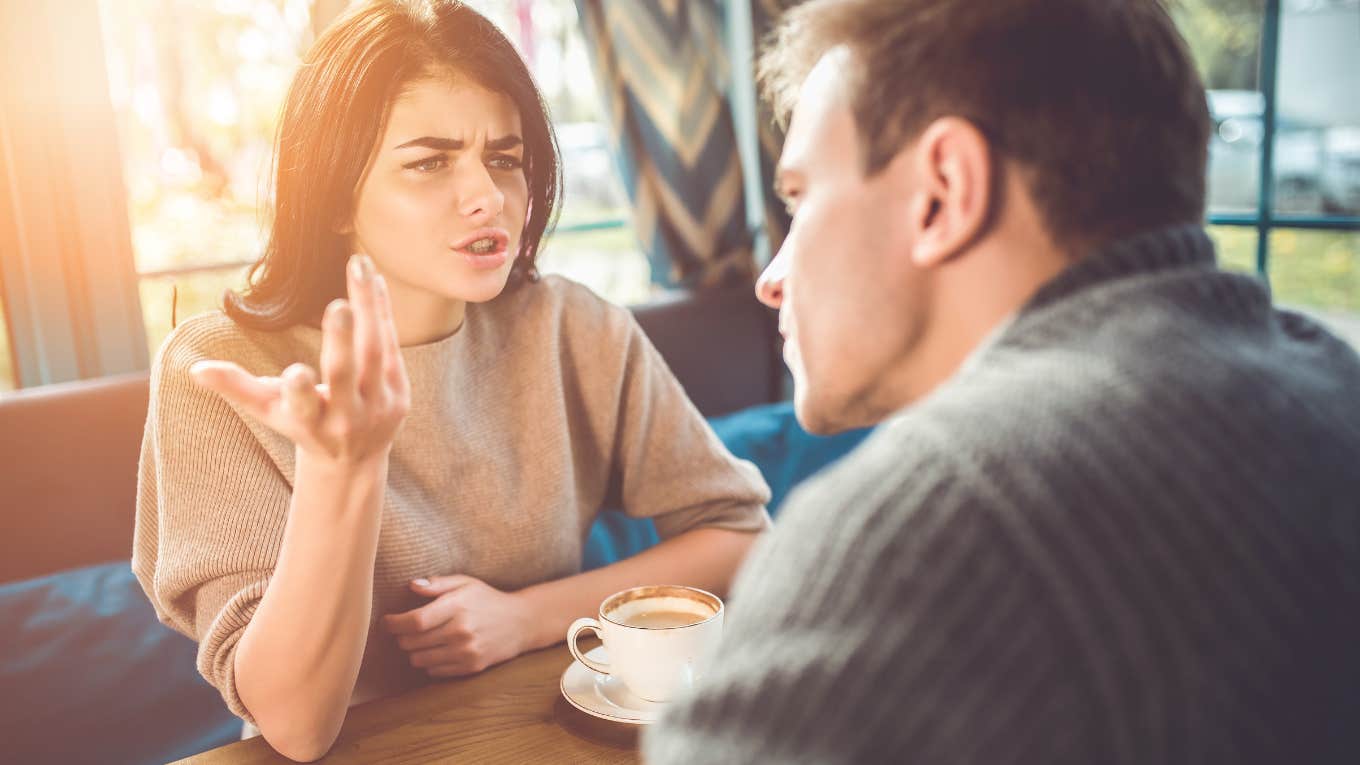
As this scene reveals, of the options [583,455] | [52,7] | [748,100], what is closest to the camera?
[583,455]

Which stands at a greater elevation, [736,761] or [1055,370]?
[1055,370]

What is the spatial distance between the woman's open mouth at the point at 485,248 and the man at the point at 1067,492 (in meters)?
0.66

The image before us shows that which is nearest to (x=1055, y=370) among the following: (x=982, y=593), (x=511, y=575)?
(x=982, y=593)

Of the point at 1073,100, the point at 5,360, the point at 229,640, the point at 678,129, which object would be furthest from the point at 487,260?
the point at 678,129

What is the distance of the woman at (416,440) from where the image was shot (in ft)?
3.04

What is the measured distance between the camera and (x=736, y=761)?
485mm

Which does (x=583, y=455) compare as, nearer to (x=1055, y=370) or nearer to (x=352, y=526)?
(x=352, y=526)

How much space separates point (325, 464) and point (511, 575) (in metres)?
0.53

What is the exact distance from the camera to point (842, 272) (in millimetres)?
710

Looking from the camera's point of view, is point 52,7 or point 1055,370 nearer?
point 1055,370

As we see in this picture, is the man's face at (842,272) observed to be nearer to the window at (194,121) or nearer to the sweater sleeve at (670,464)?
the sweater sleeve at (670,464)

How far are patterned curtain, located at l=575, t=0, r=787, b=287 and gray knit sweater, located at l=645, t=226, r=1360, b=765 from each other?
2036 mm

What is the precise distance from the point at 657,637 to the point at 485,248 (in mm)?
564

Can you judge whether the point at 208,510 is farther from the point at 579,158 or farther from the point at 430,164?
the point at 579,158
